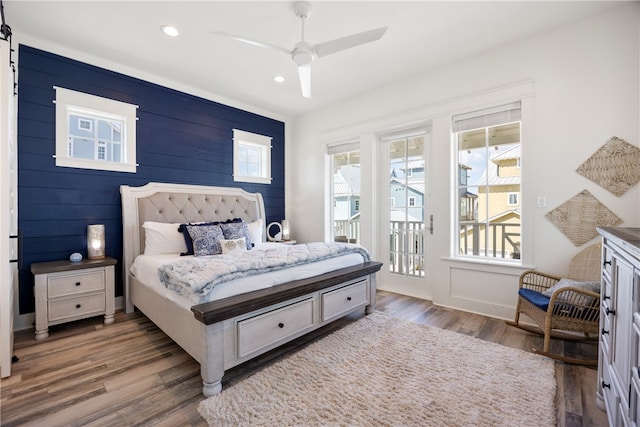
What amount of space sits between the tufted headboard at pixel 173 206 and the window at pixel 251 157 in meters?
0.36

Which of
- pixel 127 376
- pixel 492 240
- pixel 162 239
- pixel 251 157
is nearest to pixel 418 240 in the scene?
pixel 492 240

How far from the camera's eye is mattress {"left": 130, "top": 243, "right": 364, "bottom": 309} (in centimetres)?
203

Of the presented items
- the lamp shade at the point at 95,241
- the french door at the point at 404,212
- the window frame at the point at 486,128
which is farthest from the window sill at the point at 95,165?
the window frame at the point at 486,128

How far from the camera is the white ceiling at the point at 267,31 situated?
2.45m

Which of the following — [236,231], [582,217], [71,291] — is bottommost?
[71,291]

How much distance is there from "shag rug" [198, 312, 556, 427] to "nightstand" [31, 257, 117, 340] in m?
1.95

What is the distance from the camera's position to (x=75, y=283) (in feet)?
9.09

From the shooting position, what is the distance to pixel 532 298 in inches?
96.7

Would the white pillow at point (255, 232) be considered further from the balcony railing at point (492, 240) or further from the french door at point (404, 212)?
the balcony railing at point (492, 240)

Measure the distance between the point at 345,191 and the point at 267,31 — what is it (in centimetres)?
255

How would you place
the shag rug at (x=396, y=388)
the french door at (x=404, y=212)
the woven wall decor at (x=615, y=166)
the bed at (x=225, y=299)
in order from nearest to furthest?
the shag rug at (x=396, y=388) → the bed at (x=225, y=299) → the woven wall decor at (x=615, y=166) → the french door at (x=404, y=212)

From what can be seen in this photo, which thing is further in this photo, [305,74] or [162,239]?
[162,239]

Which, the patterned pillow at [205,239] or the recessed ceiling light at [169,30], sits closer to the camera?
the recessed ceiling light at [169,30]

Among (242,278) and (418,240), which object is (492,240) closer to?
(418,240)
